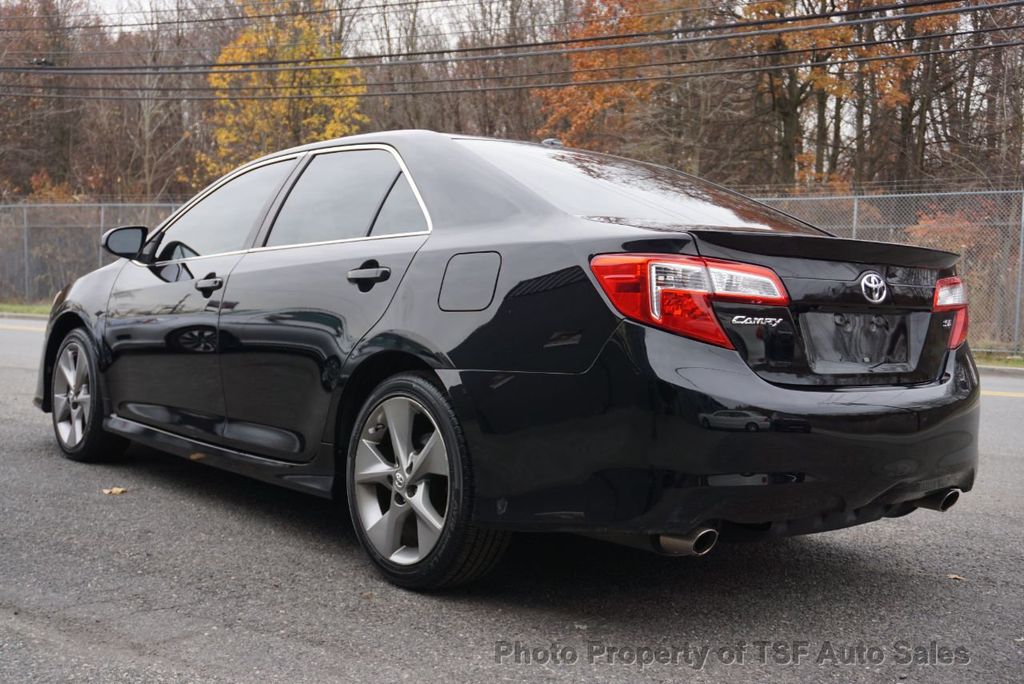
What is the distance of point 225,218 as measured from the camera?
187 inches

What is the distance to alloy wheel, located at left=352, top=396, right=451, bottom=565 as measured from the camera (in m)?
3.32

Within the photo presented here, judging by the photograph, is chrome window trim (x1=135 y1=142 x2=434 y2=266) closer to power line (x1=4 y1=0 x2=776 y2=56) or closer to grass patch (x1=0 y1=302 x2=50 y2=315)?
grass patch (x1=0 y1=302 x2=50 y2=315)

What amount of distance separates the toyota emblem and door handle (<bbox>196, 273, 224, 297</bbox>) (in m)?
2.59

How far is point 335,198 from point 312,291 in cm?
46

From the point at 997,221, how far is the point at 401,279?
527 inches

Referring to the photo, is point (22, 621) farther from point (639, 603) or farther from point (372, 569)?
point (639, 603)

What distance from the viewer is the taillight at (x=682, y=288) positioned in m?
2.85

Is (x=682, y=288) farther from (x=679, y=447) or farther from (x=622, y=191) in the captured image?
(x=622, y=191)

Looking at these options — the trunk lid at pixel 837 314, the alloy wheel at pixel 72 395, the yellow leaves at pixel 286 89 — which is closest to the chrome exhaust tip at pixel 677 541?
the trunk lid at pixel 837 314

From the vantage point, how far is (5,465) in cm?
533

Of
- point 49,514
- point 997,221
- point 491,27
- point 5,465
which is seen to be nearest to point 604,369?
point 49,514

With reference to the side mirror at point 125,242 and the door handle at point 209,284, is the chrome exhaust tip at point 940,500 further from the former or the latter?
the side mirror at point 125,242

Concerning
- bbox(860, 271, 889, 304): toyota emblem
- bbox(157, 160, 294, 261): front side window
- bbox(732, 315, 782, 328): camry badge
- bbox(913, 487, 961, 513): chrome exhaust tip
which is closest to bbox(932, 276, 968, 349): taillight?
bbox(860, 271, 889, 304): toyota emblem

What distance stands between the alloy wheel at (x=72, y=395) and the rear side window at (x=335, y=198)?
172 cm
